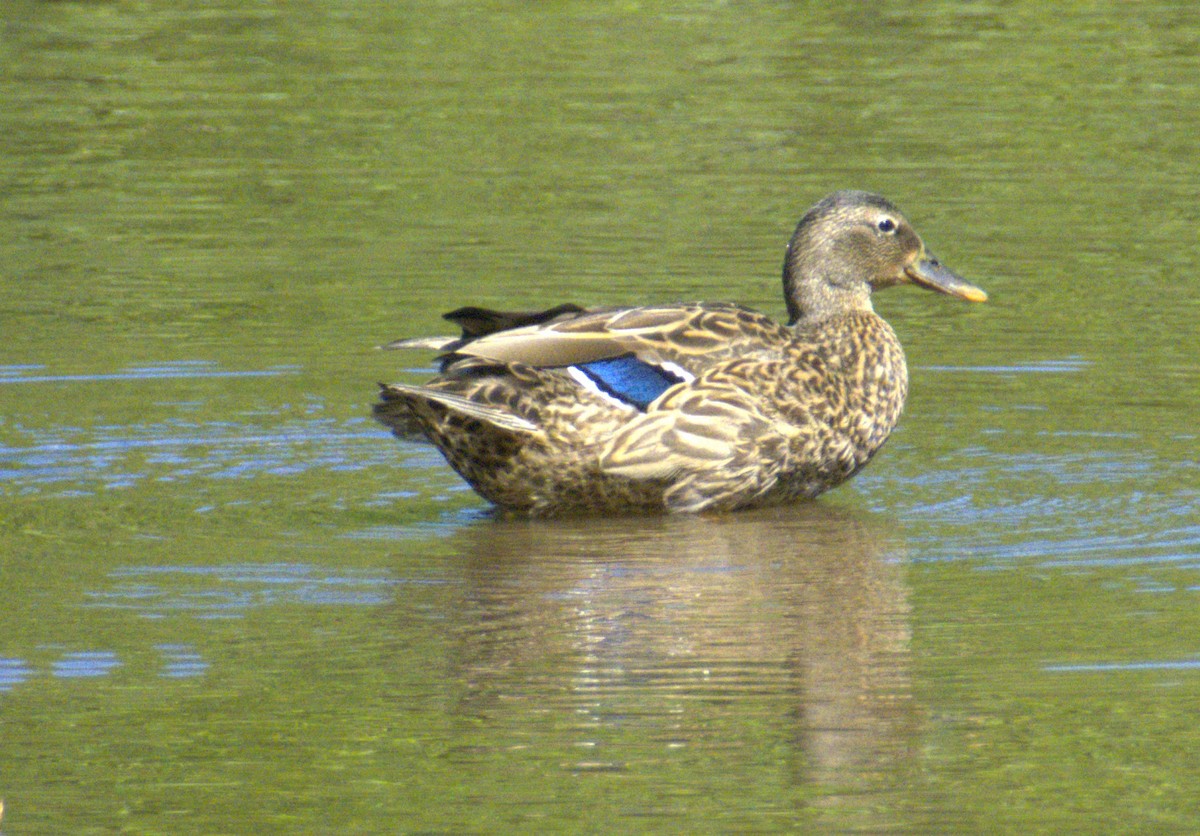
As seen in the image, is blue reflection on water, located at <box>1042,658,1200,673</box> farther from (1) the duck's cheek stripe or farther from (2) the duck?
(1) the duck's cheek stripe

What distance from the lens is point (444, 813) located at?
556 centimetres

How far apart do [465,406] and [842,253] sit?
2.09 m

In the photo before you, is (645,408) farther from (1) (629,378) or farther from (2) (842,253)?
(2) (842,253)

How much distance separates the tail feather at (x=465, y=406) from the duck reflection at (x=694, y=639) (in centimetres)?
41

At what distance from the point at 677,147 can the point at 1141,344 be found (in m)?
5.17

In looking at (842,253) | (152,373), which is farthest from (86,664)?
(152,373)

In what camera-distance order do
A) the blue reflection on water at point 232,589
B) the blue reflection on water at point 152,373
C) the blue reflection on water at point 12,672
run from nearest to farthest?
1. the blue reflection on water at point 12,672
2. the blue reflection on water at point 232,589
3. the blue reflection on water at point 152,373

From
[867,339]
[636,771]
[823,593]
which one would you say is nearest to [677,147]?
[867,339]

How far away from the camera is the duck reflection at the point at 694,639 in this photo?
608cm

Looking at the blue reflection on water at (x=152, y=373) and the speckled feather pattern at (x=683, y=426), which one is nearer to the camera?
the speckled feather pattern at (x=683, y=426)

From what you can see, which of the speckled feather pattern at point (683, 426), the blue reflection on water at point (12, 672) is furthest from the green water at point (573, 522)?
the speckled feather pattern at point (683, 426)

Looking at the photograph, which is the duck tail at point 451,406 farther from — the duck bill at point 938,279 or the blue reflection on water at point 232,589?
the duck bill at point 938,279

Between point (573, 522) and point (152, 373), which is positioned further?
point (152, 373)

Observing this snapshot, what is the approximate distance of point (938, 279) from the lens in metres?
9.89
